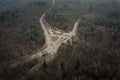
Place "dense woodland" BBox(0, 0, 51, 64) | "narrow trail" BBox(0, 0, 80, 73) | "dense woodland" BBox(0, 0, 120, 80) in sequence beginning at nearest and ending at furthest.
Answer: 1. "dense woodland" BBox(0, 0, 120, 80)
2. "narrow trail" BBox(0, 0, 80, 73)
3. "dense woodland" BBox(0, 0, 51, 64)

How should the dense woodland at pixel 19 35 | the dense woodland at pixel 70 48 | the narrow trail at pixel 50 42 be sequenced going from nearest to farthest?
the dense woodland at pixel 70 48 → the narrow trail at pixel 50 42 → the dense woodland at pixel 19 35

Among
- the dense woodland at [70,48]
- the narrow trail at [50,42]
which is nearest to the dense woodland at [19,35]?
the dense woodland at [70,48]

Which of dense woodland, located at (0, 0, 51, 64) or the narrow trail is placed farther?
dense woodland, located at (0, 0, 51, 64)

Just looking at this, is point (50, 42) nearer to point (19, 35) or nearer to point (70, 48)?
point (70, 48)

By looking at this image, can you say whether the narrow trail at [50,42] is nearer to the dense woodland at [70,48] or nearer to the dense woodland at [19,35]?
the dense woodland at [70,48]

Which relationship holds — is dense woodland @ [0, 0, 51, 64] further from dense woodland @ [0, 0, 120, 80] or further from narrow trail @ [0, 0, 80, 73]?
narrow trail @ [0, 0, 80, 73]

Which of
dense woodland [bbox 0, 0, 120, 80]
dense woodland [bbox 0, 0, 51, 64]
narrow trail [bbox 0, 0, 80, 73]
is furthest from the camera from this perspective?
dense woodland [bbox 0, 0, 51, 64]

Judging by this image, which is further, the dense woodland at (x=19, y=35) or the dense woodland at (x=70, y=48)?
the dense woodland at (x=19, y=35)

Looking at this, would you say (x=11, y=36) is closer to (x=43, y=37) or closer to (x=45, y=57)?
(x=43, y=37)

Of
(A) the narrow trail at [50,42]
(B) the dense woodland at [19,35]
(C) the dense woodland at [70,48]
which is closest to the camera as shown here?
(C) the dense woodland at [70,48]

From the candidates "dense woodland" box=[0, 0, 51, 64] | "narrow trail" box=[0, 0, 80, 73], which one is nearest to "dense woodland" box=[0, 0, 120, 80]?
"dense woodland" box=[0, 0, 51, 64]
